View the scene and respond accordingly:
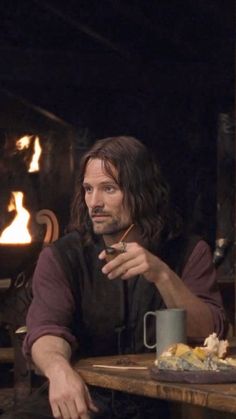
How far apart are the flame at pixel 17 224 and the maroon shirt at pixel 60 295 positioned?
198 inches

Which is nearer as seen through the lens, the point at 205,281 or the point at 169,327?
the point at 169,327

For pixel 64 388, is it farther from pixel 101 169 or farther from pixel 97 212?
pixel 101 169

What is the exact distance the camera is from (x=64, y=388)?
3467 mm

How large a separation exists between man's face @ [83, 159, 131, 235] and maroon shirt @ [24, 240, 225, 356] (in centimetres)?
19

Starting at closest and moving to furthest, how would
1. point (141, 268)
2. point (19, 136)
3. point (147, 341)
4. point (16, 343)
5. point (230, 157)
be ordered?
1. point (141, 268)
2. point (147, 341)
3. point (16, 343)
4. point (230, 157)
5. point (19, 136)

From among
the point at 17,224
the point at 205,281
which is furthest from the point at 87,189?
the point at 17,224

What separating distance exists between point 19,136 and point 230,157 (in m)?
2.08

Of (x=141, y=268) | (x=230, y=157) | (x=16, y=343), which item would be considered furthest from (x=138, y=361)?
(x=230, y=157)

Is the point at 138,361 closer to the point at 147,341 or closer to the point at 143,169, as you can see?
the point at 147,341

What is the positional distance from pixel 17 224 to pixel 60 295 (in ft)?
20.4

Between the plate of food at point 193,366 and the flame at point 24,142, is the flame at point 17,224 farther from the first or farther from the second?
the plate of food at point 193,366

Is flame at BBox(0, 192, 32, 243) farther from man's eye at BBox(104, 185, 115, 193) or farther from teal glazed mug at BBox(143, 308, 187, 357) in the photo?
teal glazed mug at BBox(143, 308, 187, 357)

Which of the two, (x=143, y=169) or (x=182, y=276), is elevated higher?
(x=143, y=169)

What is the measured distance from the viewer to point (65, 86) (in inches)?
436
